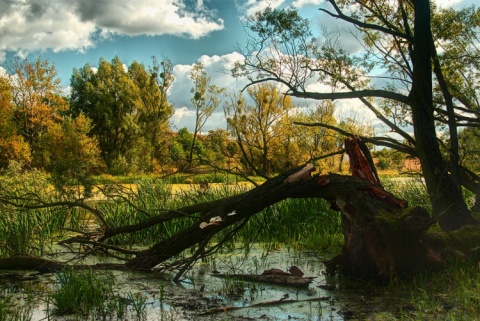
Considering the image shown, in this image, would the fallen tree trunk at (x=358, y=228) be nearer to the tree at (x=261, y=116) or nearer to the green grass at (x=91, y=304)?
the green grass at (x=91, y=304)

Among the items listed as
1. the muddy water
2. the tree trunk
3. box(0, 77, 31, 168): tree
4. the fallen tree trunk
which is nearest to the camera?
the muddy water

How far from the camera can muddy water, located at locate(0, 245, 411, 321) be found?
3613 mm

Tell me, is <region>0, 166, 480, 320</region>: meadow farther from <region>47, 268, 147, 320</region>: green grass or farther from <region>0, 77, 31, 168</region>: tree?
<region>0, 77, 31, 168</region>: tree

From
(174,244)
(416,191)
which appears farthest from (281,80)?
(416,191)

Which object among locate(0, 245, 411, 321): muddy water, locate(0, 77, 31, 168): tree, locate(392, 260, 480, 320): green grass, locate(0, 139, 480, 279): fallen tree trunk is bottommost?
locate(0, 245, 411, 321): muddy water

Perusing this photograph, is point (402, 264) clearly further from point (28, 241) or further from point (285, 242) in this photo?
point (28, 241)

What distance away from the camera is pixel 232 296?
13.7 feet

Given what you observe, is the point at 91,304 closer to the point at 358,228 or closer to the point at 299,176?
the point at 299,176

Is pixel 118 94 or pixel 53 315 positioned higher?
pixel 118 94

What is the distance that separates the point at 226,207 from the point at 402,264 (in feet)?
5.78

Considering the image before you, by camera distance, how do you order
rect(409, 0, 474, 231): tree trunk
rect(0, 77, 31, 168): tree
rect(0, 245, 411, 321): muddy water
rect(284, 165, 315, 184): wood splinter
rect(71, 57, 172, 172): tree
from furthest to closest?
rect(71, 57, 172, 172): tree < rect(0, 77, 31, 168): tree < rect(409, 0, 474, 231): tree trunk < rect(284, 165, 315, 184): wood splinter < rect(0, 245, 411, 321): muddy water

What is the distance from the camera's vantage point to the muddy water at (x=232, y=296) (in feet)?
11.9

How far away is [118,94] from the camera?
41812 mm

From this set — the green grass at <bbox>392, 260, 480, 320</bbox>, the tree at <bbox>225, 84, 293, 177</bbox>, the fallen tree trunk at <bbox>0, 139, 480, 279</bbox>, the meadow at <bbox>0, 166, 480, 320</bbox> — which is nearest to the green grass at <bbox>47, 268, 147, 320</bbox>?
the meadow at <bbox>0, 166, 480, 320</bbox>
